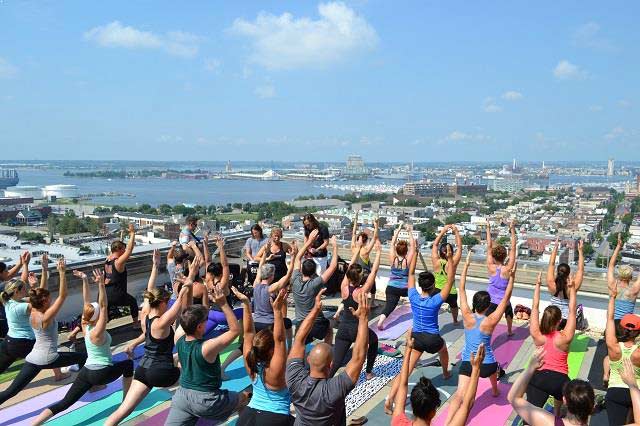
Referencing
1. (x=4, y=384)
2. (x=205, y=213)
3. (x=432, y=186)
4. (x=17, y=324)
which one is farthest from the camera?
(x=432, y=186)

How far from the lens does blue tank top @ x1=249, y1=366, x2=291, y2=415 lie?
11.5ft

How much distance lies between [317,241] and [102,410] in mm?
4202

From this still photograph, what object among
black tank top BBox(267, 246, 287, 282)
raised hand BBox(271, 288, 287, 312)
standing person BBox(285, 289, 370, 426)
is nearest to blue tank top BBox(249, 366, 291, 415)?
standing person BBox(285, 289, 370, 426)

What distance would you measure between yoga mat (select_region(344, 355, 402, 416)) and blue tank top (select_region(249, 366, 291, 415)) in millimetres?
1861

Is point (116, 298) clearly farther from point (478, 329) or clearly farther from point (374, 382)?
point (478, 329)

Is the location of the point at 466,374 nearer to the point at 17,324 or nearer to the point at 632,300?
the point at 632,300

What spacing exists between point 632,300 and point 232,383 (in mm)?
4720

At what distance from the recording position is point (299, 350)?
3.54 meters

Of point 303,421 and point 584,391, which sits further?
point 303,421

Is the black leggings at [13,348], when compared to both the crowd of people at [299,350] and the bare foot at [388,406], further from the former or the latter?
the bare foot at [388,406]

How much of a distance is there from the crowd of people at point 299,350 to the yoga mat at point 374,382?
0.13 m

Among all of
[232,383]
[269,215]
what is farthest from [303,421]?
[269,215]

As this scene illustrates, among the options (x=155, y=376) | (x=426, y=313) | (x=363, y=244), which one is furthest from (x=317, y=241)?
(x=155, y=376)

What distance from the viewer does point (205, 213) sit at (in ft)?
287
